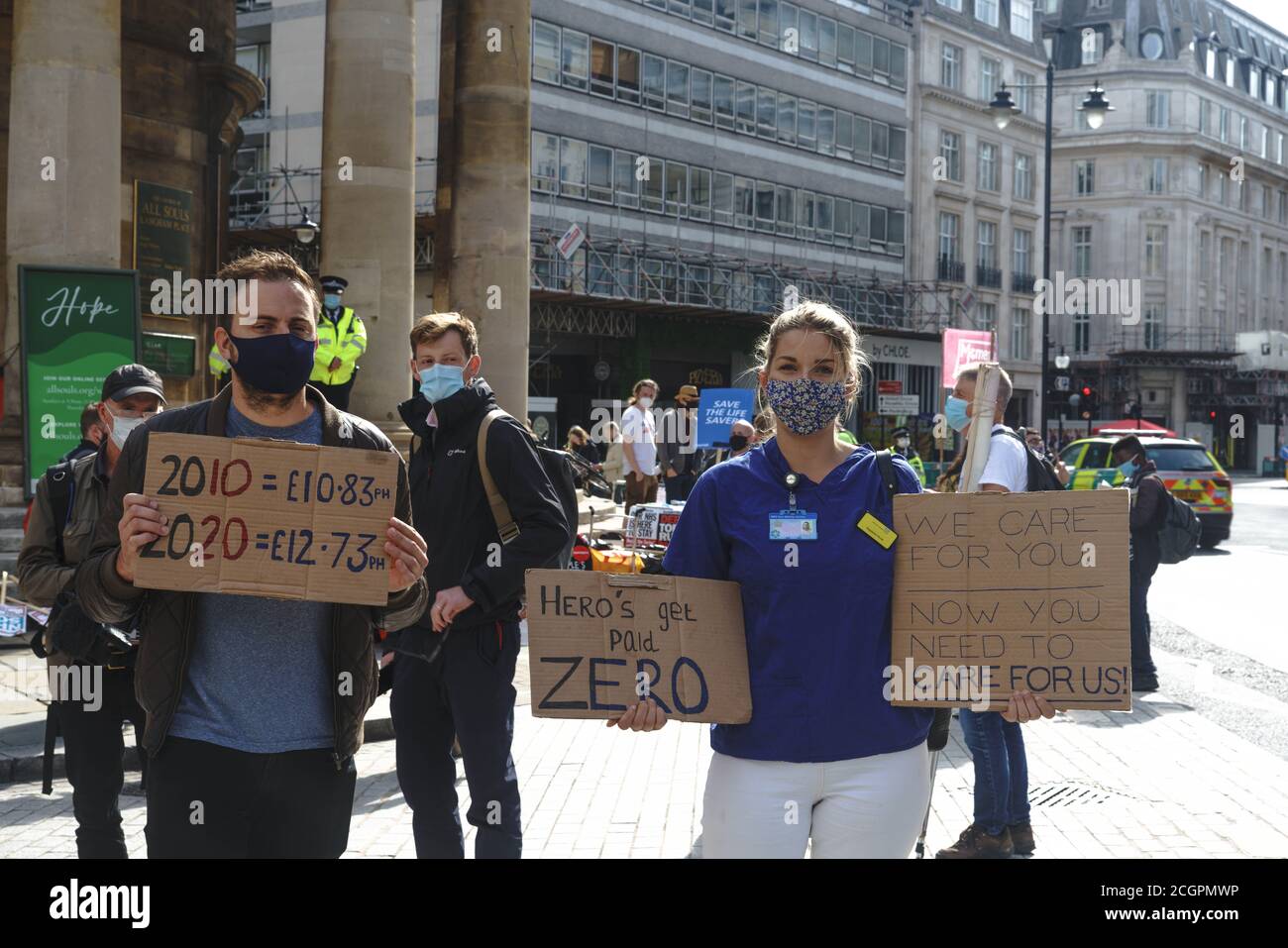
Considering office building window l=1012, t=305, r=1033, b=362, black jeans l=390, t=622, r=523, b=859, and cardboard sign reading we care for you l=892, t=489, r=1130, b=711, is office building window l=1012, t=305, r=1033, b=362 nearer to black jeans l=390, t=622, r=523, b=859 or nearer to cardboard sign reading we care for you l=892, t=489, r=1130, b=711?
black jeans l=390, t=622, r=523, b=859

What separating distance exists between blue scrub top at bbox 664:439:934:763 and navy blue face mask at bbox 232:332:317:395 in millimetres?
1062

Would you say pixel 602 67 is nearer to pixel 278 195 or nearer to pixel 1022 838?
pixel 278 195

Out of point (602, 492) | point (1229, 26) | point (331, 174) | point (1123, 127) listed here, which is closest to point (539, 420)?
point (331, 174)

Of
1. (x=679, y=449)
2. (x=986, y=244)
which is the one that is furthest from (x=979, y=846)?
(x=986, y=244)

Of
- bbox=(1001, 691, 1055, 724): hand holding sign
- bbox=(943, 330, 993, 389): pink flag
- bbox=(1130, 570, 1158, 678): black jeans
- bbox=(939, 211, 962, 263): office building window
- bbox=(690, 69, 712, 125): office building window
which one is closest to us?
bbox=(1001, 691, 1055, 724): hand holding sign

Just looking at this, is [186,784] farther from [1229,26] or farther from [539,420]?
[1229,26]

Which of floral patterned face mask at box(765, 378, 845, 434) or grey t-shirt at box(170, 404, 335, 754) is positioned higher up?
floral patterned face mask at box(765, 378, 845, 434)

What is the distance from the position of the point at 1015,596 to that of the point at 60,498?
3.69 metres

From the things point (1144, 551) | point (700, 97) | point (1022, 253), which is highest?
point (700, 97)

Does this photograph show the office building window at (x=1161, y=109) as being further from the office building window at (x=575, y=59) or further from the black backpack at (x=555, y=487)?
the black backpack at (x=555, y=487)

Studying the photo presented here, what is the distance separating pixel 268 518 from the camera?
374 cm

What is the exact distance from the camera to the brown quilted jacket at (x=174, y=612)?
3.68 meters

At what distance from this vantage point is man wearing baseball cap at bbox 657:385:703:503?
22312 millimetres

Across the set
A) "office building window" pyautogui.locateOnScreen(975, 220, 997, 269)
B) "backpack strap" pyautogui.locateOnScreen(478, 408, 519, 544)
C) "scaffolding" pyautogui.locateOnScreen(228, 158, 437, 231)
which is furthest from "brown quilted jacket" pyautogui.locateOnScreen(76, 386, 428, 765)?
"office building window" pyautogui.locateOnScreen(975, 220, 997, 269)
